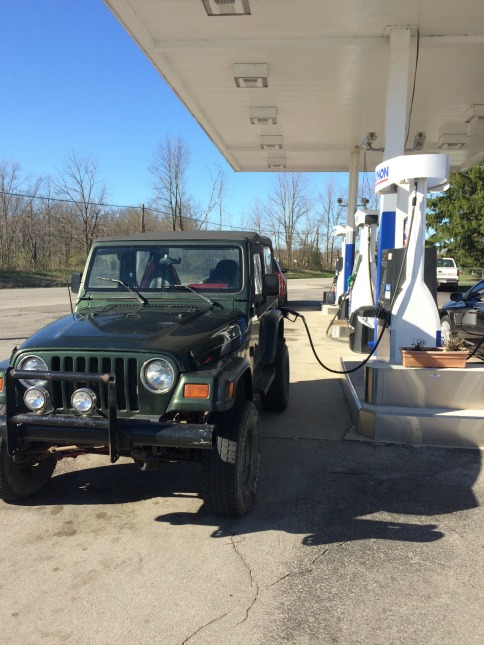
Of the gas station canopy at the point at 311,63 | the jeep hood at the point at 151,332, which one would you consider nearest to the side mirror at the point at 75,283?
the jeep hood at the point at 151,332

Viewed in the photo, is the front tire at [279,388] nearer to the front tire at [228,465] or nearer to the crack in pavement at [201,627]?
the front tire at [228,465]


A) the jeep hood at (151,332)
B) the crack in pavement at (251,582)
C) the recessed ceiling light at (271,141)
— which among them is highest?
the recessed ceiling light at (271,141)

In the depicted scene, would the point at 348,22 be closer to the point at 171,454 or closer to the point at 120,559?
the point at 171,454

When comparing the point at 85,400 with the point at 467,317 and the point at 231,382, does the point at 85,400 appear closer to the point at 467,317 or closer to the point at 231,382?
the point at 231,382

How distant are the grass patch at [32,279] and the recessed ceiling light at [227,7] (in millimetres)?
28365

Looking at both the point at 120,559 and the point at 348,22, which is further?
the point at 348,22

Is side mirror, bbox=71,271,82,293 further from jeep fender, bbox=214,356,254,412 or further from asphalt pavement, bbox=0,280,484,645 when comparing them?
jeep fender, bbox=214,356,254,412

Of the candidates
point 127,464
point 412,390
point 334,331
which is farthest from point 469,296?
point 127,464

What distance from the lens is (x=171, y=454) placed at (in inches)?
134

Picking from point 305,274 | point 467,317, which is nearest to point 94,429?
point 467,317

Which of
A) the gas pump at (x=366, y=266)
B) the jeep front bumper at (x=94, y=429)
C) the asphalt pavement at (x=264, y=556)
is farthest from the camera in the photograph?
the gas pump at (x=366, y=266)

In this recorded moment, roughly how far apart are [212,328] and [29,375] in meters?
1.26

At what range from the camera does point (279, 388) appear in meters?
5.91

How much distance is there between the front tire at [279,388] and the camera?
5871mm
